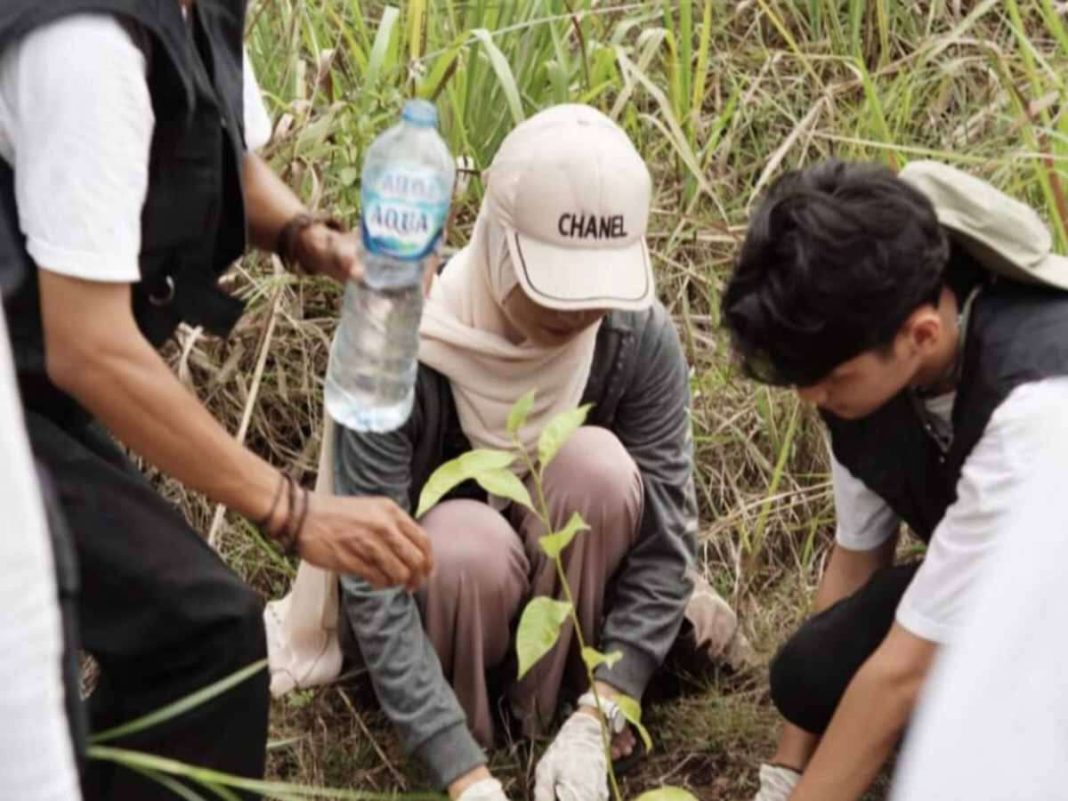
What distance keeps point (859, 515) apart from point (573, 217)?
605 millimetres

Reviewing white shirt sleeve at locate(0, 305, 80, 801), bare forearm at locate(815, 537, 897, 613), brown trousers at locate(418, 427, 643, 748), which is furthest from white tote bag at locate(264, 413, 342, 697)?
white shirt sleeve at locate(0, 305, 80, 801)

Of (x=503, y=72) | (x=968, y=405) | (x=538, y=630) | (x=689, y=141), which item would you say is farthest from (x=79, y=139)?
(x=689, y=141)

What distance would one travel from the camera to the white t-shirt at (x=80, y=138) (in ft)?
6.28

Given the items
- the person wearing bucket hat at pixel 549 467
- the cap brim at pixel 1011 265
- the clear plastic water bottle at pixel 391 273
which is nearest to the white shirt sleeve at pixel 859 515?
the person wearing bucket hat at pixel 549 467

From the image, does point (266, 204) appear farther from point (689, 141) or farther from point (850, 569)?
point (689, 141)

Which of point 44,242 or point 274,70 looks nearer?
point 44,242

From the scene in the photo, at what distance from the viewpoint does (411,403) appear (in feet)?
9.00

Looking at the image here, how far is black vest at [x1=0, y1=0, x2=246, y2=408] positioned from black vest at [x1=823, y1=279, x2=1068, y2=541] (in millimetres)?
840

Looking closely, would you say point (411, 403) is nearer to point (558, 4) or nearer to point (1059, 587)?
point (558, 4)

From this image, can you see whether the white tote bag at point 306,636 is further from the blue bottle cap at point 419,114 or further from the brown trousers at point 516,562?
the blue bottle cap at point 419,114

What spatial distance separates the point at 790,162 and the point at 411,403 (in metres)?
1.42

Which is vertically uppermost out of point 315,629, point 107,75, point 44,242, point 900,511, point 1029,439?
point 107,75

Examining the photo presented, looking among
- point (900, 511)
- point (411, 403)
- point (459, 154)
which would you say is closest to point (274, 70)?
point (459, 154)

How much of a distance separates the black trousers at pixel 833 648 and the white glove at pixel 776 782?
0.22 feet
